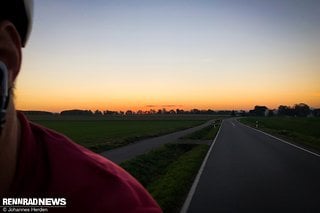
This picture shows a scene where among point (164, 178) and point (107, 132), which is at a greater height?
point (164, 178)

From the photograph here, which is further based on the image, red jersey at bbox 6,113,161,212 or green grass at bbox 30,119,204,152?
green grass at bbox 30,119,204,152

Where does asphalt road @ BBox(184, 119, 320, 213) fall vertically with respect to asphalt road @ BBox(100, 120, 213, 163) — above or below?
above

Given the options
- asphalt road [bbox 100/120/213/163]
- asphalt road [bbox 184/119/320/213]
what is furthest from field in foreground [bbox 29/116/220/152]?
asphalt road [bbox 184/119/320/213]

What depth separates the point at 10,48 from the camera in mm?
1118

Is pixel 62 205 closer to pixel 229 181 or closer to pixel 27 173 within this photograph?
pixel 27 173

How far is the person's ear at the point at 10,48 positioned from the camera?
3.61ft

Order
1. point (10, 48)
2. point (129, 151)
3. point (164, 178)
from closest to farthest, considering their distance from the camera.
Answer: point (10, 48) < point (164, 178) < point (129, 151)

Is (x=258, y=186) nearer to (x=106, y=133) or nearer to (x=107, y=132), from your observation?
(x=106, y=133)

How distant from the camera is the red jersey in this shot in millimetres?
1098

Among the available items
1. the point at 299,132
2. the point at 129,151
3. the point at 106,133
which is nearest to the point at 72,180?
the point at 129,151

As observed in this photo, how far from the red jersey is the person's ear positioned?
0.15m

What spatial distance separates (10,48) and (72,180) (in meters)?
0.30

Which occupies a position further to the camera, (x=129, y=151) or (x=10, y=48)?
(x=129, y=151)

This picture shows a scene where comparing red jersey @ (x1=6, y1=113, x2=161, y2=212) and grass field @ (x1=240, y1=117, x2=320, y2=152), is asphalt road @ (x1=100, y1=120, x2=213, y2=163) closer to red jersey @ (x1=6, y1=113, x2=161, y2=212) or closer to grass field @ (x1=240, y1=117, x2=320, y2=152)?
grass field @ (x1=240, y1=117, x2=320, y2=152)
